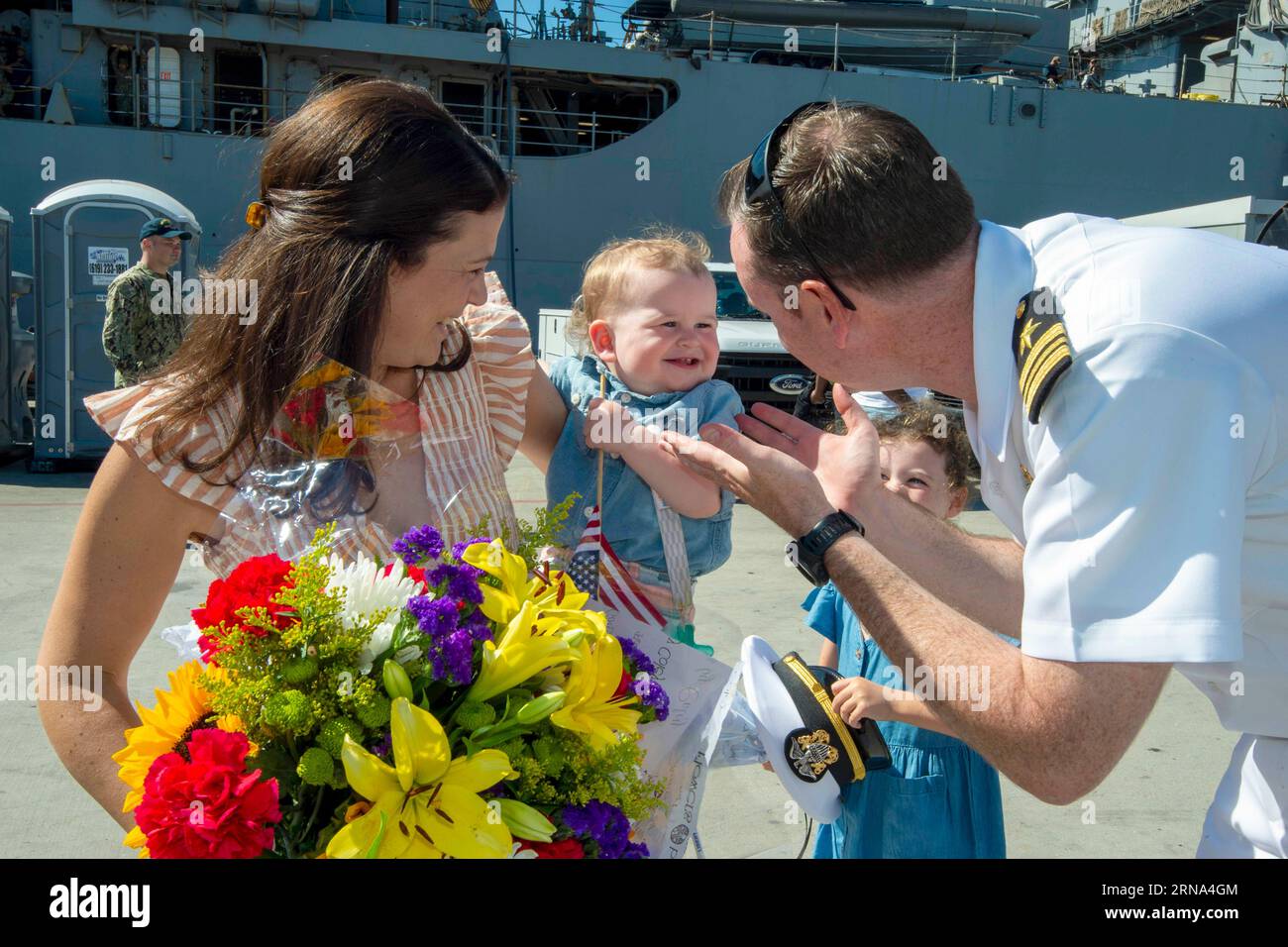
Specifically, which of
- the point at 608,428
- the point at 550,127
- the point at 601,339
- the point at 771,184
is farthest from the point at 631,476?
the point at 550,127

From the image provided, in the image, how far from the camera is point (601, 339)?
2766 mm

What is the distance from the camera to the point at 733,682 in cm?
179

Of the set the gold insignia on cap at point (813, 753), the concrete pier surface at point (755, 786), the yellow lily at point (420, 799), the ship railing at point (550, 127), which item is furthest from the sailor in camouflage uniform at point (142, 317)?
the ship railing at point (550, 127)

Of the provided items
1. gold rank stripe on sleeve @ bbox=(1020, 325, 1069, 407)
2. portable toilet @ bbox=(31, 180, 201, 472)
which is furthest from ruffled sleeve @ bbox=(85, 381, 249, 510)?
portable toilet @ bbox=(31, 180, 201, 472)

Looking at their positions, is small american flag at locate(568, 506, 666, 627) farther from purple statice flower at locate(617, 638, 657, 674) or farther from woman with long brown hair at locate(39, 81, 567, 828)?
purple statice flower at locate(617, 638, 657, 674)

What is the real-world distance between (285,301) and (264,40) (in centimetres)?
1684

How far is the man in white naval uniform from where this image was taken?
1.35 meters

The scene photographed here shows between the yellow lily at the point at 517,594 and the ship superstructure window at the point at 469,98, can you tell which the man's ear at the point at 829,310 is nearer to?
the yellow lily at the point at 517,594

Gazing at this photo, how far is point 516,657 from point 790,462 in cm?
79

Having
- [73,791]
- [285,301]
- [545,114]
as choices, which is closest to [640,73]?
[545,114]

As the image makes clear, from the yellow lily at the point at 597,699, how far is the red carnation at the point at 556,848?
128 mm

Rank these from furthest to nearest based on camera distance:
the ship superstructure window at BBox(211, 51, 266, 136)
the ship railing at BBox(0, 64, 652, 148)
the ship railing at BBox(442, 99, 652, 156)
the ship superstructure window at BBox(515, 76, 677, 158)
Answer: the ship superstructure window at BBox(515, 76, 677, 158), the ship railing at BBox(442, 99, 652, 156), the ship superstructure window at BBox(211, 51, 266, 136), the ship railing at BBox(0, 64, 652, 148)

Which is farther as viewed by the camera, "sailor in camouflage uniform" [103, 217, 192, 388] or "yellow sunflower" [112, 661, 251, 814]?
"sailor in camouflage uniform" [103, 217, 192, 388]

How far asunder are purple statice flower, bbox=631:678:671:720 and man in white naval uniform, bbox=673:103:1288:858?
37 cm
